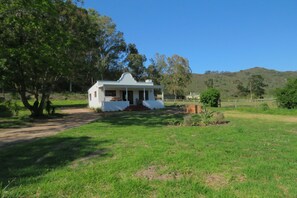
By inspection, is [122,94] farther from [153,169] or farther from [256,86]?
[256,86]

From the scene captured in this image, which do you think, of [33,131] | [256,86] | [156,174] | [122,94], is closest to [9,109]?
[122,94]

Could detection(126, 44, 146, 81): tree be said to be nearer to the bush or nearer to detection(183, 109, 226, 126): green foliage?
the bush

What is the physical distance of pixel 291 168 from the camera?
482 cm

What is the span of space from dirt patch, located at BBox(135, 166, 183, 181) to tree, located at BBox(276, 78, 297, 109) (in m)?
19.4

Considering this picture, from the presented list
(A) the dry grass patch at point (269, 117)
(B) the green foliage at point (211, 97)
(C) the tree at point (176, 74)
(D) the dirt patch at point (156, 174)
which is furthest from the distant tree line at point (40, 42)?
(C) the tree at point (176, 74)

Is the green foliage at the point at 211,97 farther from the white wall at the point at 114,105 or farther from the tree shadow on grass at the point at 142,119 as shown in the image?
the tree shadow on grass at the point at 142,119

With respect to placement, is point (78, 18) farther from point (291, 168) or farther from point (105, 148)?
point (291, 168)

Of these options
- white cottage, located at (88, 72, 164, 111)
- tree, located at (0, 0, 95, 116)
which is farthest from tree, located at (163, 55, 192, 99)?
tree, located at (0, 0, 95, 116)

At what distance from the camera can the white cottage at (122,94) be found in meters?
25.1

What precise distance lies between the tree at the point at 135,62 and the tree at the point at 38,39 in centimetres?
3277

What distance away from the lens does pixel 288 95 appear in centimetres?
2105

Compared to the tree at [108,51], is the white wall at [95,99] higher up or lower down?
lower down

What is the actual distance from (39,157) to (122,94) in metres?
21.9

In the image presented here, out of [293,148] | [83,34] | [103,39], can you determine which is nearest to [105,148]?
[293,148]
